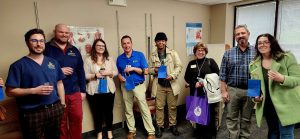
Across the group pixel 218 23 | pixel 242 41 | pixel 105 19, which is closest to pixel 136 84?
pixel 105 19

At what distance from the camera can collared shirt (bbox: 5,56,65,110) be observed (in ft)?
5.49

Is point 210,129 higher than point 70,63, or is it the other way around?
point 70,63

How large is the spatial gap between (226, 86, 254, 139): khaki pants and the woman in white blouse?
1549 mm

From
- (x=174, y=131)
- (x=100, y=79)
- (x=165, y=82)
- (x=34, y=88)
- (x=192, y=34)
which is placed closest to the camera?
(x=34, y=88)

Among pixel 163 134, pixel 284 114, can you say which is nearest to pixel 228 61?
pixel 284 114

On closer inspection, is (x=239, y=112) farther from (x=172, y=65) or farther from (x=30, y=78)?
(x=30, y=78)

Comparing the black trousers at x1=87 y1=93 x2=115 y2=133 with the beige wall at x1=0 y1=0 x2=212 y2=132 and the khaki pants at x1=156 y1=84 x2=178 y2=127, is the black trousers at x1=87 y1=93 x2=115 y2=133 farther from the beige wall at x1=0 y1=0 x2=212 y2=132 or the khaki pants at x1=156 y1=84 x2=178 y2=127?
the khaki pants at x1=156 y1=84 x2=178 y2=127

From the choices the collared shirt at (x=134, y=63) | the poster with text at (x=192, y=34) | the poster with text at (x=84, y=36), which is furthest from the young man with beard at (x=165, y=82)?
the poster with text at (x=192, y=34)

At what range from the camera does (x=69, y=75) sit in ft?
7.41

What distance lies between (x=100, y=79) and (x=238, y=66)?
5.64 feet

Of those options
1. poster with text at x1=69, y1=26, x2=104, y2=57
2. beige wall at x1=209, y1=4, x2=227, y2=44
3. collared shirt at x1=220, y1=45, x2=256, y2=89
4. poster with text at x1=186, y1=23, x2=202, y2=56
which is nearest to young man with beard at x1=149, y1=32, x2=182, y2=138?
collared shirt at x1=220, y1=45, x2=256, y2=89

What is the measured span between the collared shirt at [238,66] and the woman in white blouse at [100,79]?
4.84 feet

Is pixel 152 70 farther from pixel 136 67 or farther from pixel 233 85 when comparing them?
pixel 233 85

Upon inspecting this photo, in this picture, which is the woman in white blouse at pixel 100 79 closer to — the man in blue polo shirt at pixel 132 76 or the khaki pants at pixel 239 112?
the man in blue polo shirt at pixel 132 76
